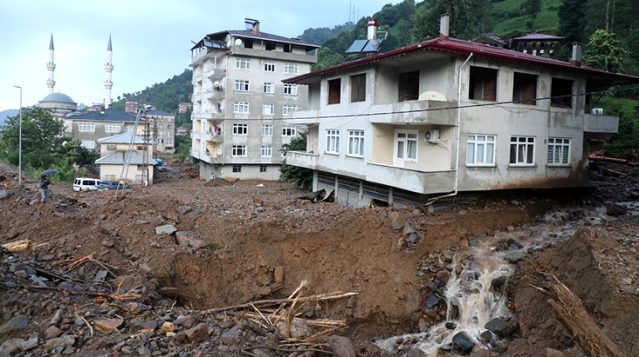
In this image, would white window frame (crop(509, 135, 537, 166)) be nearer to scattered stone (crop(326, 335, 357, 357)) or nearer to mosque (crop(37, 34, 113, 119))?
scattered stone (crop(326, 335, 357, 357))

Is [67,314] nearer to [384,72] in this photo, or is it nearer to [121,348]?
[121,348]

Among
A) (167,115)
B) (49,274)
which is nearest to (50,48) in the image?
(167,115)

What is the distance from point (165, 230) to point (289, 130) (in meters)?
31.0

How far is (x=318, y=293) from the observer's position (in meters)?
16.5

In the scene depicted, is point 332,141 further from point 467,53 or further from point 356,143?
point 467,53

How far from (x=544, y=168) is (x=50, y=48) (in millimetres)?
103306

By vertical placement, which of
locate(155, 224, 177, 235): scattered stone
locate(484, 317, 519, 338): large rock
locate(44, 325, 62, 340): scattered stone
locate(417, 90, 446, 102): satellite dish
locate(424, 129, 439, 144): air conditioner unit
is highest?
locate(417, 90, 446, 102): satellite dish

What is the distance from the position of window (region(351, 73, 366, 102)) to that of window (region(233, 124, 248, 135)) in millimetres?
22944

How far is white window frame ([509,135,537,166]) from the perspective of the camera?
21.2 metres

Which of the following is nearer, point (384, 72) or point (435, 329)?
point (435, 329)

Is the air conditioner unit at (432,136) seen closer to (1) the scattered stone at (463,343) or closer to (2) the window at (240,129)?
(1) the scattered stone at (463,343)

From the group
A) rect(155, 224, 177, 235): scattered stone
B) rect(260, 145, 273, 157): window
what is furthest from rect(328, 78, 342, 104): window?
rect(260, 145, 273, 157): window

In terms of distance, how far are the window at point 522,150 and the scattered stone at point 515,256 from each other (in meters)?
5.75

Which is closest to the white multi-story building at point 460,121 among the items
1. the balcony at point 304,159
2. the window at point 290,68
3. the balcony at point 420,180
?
the balcony at point 420,180
